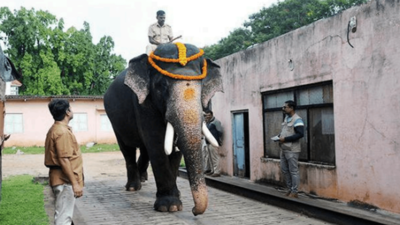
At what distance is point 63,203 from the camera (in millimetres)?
4715

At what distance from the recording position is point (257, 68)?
9961 mm

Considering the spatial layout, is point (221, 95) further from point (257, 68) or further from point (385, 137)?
point (385, 137)

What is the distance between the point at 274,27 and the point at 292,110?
2821 centimetres

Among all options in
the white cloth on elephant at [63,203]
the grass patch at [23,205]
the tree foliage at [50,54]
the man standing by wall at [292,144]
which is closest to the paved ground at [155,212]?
the grass patch at [23,205]

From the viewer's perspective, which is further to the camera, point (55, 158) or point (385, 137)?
point (385, 137)

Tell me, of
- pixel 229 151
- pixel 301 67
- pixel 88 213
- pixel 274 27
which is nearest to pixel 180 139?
pixel 88 213

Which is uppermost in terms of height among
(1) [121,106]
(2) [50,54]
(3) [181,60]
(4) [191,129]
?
(2) [50,54]

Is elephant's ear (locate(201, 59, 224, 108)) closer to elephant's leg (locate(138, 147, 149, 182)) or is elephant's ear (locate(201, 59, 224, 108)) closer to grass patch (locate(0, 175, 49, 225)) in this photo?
grass patch (locate(0, 175, 49, 225))

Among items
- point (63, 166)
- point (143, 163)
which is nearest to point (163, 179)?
point (63, 166)

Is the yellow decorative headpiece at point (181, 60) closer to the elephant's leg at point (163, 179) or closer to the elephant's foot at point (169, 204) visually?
the elephant's leg at point (163, 179)

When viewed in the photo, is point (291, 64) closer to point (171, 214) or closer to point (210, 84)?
point (210, 84)

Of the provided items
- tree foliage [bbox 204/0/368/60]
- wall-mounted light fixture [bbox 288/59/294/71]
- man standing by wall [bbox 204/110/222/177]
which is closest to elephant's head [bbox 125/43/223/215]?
wall-mounted light fixture [bbox 288/59/294/71]

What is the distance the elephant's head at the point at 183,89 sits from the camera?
541 centimetres

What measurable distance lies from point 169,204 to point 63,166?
→ 255 centimetres
